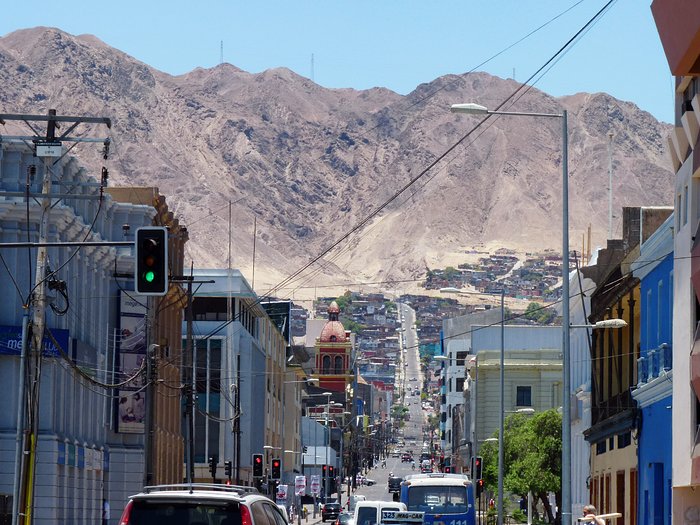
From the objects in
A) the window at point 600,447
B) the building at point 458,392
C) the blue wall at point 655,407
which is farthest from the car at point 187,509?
the building at point 458,392

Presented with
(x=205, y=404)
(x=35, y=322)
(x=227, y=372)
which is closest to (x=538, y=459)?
(x=205, y=404)

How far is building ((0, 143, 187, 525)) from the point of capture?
183 ft

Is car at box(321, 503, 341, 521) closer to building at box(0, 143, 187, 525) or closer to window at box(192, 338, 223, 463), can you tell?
window at box(192, 338, 223, 463)

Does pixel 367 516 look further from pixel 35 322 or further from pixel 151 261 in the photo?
pixel 151 261

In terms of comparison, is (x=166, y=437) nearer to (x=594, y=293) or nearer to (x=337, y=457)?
(x=594, y=293)

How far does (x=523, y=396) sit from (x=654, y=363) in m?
64.2

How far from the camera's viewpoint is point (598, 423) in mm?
57969

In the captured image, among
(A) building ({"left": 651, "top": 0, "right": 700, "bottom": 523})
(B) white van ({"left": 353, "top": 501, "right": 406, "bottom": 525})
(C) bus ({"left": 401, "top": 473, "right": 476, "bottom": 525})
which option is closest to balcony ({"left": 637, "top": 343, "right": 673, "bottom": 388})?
(A) building ({"left": 651, "top": 0, "right": 700, "bottom": 523})

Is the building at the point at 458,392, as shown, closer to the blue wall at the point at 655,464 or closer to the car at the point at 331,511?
the car at the point at 331,511

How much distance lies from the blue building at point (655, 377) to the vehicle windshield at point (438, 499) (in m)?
6.96

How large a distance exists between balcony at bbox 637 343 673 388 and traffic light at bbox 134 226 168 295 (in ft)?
59.5

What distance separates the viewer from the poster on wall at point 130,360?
6762cm

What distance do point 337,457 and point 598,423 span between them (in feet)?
451

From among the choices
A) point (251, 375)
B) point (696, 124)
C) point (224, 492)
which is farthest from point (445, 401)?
point (224, 492)
